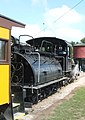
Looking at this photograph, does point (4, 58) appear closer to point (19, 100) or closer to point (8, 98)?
point (8, 98)

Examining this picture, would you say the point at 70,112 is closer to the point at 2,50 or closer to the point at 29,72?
the point at 29,72

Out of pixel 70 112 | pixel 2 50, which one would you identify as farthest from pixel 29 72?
pixel 2 50

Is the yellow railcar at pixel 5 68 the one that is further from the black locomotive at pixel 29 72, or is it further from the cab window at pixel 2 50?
the black locomotive at pixel 29 72

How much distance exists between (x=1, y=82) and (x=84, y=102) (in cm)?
614

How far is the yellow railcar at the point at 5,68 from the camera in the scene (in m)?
8.57

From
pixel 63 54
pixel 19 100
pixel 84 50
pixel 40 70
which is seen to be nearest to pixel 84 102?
pixel 40 70

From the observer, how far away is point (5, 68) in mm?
8727

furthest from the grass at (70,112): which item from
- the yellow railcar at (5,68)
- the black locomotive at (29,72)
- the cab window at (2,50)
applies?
the cab window at (2,50)

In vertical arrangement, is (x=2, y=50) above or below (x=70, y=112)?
above

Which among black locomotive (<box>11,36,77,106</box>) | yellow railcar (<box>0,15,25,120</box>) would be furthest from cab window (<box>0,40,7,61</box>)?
black locomotive (<box>11,36,77,106</box>)

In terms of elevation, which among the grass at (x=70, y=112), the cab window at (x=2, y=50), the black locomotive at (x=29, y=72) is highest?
the cab window at (x=2, y=50)

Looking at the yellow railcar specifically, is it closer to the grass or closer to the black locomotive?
the grass

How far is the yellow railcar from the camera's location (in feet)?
28.1

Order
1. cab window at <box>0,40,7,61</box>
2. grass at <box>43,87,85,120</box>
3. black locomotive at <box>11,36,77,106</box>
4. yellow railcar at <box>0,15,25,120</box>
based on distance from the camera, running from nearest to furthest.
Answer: yellow railcar at <box>0,15,25,120</box> < cab window at <box>0,40,7,61</box> < grass at <box>43,87,85,120</box> < black locomotive at <box>11,36,77,106</box>
